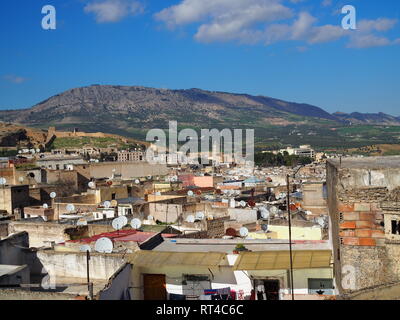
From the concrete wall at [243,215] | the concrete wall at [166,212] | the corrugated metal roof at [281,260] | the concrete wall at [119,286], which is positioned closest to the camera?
the concrete wall at [119,286]

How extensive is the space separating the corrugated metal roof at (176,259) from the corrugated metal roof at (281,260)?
411 millimetres

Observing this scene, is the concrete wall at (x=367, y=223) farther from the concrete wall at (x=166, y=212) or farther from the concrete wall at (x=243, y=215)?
the concrete wall at (x=166, y=212)

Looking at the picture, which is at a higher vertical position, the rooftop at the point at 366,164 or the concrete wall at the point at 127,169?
the rooftop at the point at 366,164

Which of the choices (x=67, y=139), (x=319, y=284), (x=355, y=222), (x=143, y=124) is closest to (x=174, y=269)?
(x=319, y=284)

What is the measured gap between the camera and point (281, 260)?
8.51m

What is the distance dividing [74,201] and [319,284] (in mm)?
18273

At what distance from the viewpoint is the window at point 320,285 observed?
829 cm

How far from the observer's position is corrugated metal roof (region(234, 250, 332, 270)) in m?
8.29

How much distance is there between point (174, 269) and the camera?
8891 mm

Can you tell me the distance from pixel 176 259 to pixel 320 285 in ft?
8.04

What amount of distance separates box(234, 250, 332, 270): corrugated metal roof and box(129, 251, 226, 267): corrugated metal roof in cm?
41

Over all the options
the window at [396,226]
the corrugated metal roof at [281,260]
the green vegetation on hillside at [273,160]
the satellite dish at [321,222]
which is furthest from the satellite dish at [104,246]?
the green vegetation on hillside at [273,160]

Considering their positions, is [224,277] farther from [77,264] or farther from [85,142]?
[85,142]
